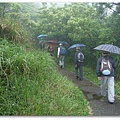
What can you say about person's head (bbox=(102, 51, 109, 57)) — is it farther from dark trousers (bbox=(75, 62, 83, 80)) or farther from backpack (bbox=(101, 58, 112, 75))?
dark trousers (bbox=(75, 62, 83, 80))

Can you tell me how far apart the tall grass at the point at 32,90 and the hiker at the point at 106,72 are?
1.38ft

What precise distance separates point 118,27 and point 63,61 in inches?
51.9

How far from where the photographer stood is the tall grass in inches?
116

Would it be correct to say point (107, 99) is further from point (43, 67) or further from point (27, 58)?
point (27, 58)

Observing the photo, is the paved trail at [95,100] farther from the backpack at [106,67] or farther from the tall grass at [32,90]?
the backpack at [106,67]

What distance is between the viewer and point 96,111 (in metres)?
3.14

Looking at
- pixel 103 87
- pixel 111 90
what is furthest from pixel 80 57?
pixel 111 90

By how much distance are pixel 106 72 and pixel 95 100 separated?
20.6 inches

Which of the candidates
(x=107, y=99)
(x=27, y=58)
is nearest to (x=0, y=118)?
(x=27, y=58)

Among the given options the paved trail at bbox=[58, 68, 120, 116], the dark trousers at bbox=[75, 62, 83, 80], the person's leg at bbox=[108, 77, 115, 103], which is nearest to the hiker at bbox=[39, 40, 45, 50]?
the paved trail at bbox=[58, 68, 120, 116]

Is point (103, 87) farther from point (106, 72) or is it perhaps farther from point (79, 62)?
point (79, 62)

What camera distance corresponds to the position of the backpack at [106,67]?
134 inches

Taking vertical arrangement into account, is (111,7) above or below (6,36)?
above

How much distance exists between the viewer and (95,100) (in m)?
3.44
